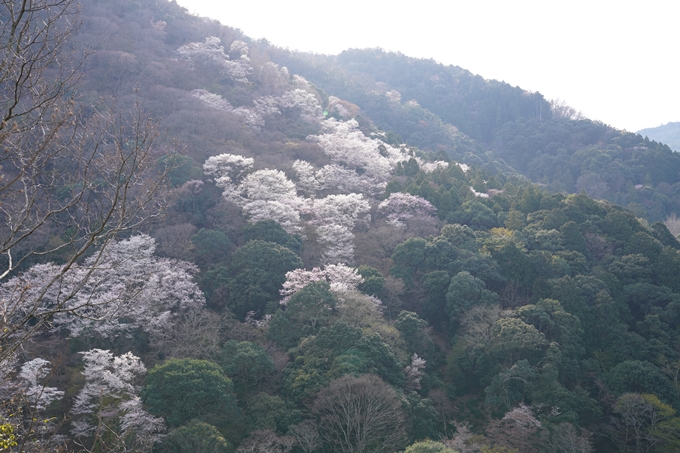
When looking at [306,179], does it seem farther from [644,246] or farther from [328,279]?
[644,246]

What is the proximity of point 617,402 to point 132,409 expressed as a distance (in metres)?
16.9

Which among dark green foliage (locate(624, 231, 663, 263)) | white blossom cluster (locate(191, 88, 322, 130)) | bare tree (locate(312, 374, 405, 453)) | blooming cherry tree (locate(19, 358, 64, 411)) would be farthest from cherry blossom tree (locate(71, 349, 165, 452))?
white blossom cluster (locate(191, 88, 322, 130))

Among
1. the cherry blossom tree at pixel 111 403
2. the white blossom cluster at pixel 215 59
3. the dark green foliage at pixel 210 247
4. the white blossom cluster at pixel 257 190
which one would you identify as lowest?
the cherry blossom tree at pixel 111 403

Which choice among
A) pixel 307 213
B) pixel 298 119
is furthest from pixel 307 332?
pixel 298 119

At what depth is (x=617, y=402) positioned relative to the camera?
18.2 metres

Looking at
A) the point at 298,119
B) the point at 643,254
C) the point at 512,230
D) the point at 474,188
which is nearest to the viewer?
the point at 643,254

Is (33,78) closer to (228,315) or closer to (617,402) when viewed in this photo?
(228,315)

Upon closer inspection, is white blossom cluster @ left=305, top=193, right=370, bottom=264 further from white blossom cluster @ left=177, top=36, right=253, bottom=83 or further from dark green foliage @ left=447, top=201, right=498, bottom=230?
white blossom cluster @ left=177, top=36, right=253, bottom=83

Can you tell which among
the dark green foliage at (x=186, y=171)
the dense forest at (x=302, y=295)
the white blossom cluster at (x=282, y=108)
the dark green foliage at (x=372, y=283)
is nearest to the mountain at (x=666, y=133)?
the dense forest at (x=302, y=295)

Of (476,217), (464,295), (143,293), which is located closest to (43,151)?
(143,293)

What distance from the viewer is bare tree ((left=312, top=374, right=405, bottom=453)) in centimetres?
1516

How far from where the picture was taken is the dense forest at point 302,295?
32.9 feet

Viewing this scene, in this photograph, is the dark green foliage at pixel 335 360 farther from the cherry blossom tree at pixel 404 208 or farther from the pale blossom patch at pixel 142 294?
the cherry blossom tree at pixel 404 208

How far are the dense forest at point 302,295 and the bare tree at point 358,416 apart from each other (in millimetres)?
79
